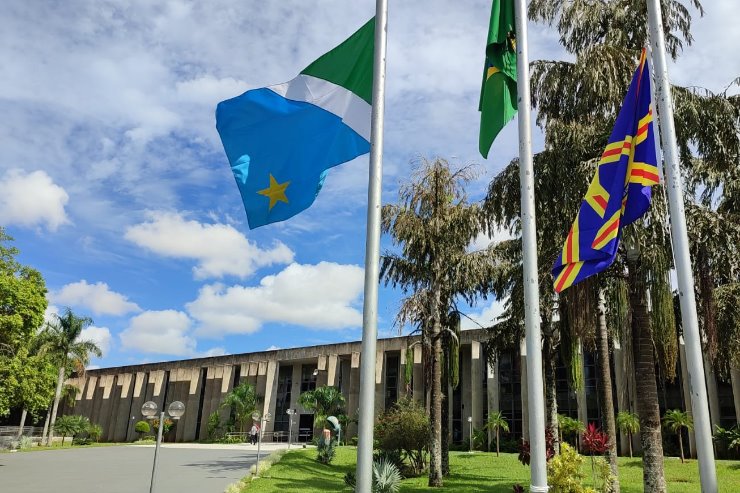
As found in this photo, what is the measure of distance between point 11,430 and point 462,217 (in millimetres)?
51432

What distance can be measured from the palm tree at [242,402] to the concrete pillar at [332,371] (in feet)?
24.9

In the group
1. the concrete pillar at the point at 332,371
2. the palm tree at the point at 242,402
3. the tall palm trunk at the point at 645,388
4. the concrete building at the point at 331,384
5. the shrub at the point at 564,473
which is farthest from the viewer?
the palm tree at the point at 242,402

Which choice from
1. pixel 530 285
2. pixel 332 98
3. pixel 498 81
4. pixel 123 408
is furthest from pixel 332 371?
pixel 530 285

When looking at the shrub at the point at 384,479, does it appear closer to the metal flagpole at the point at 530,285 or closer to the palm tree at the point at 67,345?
the metal flagpole at the point at 530,285

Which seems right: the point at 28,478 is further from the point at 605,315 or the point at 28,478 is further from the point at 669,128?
the point at 669,128

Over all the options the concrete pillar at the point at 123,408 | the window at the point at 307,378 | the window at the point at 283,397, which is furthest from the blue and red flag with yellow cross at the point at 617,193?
the concrete pillar at the point at 123,408

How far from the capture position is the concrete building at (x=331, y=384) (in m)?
41.2

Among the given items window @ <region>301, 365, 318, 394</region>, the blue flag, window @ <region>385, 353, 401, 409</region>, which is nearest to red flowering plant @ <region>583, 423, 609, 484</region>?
the blue flag

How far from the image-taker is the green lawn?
2003 cm

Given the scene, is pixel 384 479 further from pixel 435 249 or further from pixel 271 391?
pixel 271 391

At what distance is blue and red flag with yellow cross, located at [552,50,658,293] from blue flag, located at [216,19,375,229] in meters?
3.18

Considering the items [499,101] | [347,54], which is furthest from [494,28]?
[347,54]

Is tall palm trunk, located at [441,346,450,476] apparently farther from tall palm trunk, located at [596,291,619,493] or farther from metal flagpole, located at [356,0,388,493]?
metal flagpole, located at [356,0,388,493]

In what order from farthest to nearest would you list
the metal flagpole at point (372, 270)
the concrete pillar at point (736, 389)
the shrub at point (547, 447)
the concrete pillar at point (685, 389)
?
the concrete pillar at point (685, 389), the concrete pillar at point (736, 389), the shrub at point (547, 447), the metal flagpole at point (372, 270)
